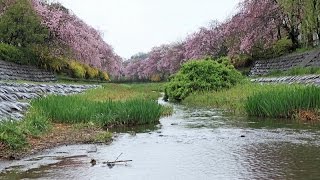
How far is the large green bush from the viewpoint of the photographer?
1945 cm

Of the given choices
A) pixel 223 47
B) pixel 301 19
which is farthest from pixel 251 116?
pixel 223 47

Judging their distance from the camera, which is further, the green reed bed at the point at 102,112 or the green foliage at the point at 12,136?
the green reed bed at the point at 102,112

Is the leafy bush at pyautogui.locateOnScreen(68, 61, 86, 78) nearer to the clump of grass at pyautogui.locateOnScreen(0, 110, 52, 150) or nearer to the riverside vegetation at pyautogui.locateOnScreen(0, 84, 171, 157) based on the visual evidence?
the riverside vegetation at pyautogui.locateOnScreen(0, 84, 171, 157)

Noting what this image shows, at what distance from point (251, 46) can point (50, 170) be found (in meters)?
30.0

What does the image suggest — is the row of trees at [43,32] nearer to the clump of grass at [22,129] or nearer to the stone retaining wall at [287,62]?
the stone retaining wall at [287,62]

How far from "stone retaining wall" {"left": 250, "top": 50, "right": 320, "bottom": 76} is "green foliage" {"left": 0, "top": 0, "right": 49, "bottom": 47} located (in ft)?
51.5

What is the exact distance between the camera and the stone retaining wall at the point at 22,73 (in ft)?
77.7

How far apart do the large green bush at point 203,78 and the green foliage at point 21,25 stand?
39.9 feet

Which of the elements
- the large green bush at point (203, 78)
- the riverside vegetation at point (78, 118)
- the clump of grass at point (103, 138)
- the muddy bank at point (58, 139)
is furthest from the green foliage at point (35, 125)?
the large green bush at point (203, 78)

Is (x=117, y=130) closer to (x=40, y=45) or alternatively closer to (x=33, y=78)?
(x=33, y=78)

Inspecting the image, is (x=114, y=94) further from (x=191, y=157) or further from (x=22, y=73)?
(x=191, y=157)

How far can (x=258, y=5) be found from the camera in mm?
31797

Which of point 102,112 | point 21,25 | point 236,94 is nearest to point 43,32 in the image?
point 21,25

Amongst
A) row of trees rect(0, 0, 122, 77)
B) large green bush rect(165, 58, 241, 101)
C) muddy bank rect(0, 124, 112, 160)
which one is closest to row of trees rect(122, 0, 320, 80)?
large green bush rect(165, 58, 241, 101)
